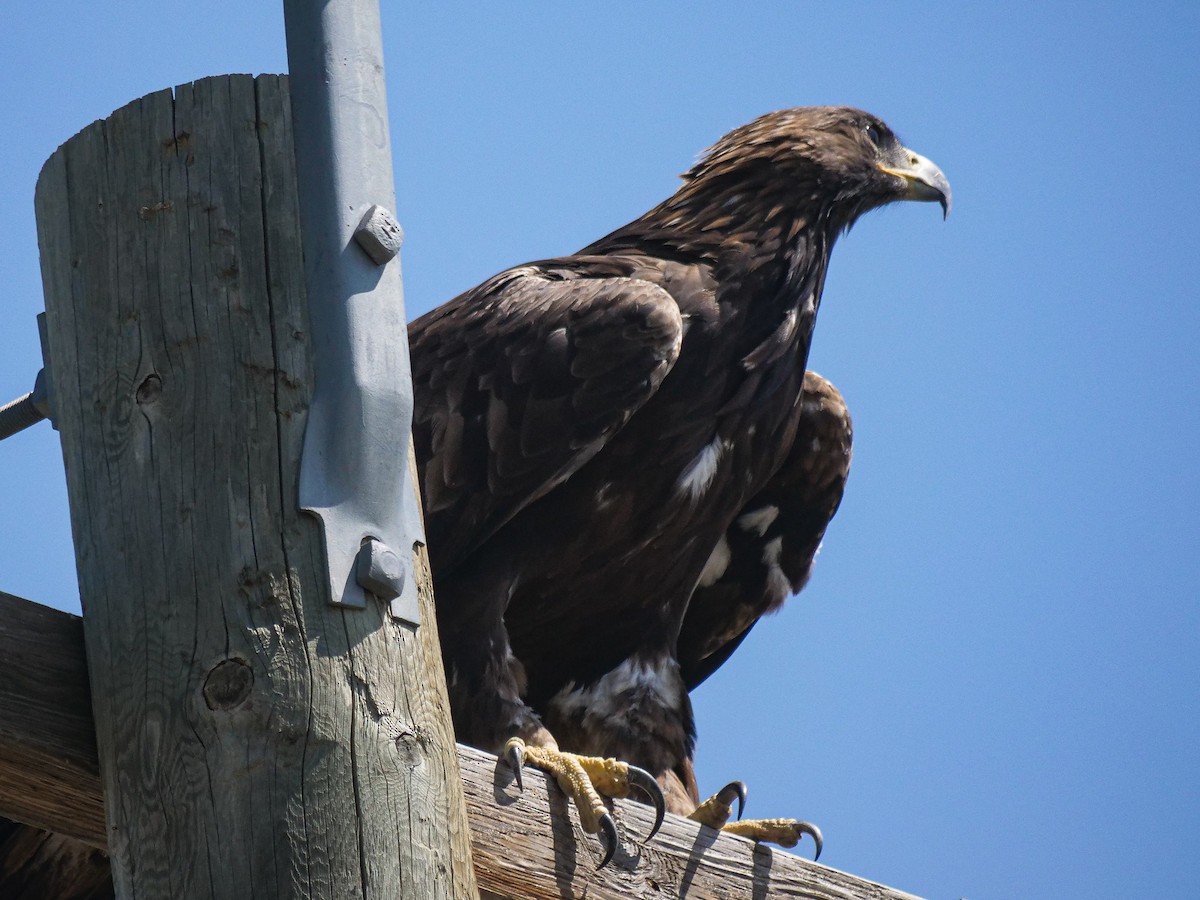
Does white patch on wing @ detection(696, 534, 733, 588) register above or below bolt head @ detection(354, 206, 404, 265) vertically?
above

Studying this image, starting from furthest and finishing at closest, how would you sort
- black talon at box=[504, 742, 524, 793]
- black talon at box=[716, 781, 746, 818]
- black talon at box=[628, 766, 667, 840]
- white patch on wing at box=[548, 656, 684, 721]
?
white patch on wing at box=[548, 656, 684, 721]
black talon at box=[716, 781, 746, 818]
black talon at box=[628, 766, 667, 840]
black talon at box=[504, 742, 524, 793]

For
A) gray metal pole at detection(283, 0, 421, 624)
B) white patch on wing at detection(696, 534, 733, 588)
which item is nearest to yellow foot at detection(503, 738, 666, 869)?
gray metal pole at detection(283, 0, 421, 624)

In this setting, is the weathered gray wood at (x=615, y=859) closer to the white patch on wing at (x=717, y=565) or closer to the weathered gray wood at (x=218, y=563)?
the weathered gray wood at (x=218, y=563)

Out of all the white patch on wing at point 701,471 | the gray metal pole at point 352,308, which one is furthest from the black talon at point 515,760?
the white patch on wing at point 701,471

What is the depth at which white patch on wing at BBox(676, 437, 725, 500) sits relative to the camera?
475 cm

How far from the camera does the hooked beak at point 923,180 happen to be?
572 centimetres

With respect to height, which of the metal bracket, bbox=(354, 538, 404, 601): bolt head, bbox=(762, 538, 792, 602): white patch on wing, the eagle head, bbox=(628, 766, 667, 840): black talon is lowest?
bbox=(628, 766, 667, 840): black talon

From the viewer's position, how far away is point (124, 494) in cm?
241

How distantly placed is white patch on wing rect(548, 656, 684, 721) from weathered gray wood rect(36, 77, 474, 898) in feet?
8.26

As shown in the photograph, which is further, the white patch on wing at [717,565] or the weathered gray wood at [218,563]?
the white patch on wing at [717,565]

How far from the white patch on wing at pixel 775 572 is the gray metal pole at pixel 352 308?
3.04 meters

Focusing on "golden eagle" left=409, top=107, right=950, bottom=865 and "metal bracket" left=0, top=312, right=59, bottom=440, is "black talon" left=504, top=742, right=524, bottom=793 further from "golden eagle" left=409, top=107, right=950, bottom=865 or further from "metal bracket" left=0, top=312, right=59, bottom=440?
"metal bracket" left=0, top=312, right=59, bottom=440

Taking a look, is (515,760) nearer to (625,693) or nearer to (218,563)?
(218,563)

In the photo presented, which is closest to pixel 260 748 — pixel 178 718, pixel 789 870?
pixel 178 718
